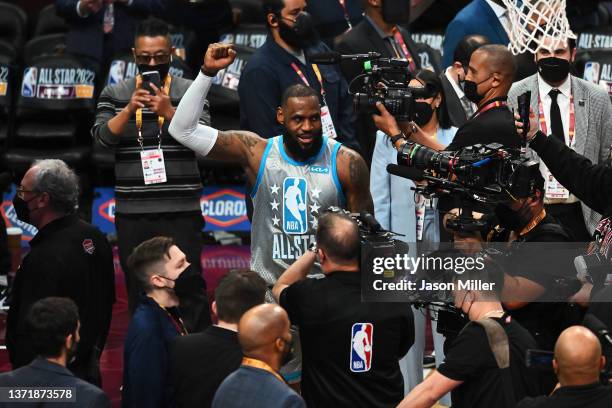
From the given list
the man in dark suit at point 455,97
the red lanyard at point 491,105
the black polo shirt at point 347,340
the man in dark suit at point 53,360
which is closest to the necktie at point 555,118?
the man in dark suit at point 455,97

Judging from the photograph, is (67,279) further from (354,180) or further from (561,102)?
(561,102)

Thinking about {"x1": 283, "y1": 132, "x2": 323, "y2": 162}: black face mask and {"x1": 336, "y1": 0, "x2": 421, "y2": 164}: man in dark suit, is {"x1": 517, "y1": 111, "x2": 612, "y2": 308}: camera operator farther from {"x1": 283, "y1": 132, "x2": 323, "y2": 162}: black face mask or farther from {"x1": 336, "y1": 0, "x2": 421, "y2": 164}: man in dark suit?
{"x1": 336, "y1": 0, "x2": 421, "y2": 164}: man in dark suit

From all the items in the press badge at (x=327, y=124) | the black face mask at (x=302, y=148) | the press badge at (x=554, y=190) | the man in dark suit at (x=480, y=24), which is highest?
the man in dark suit at (x=480, y=24)

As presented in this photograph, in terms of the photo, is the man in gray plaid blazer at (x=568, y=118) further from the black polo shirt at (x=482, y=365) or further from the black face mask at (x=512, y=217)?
the black polo shirt at (x=482, y=365)

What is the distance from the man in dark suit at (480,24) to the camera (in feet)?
26.4

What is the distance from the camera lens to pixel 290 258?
6133 mm

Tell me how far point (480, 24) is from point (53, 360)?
4.21m

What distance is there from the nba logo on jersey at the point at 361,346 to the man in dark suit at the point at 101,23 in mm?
5291

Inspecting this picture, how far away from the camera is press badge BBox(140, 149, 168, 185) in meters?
6.75

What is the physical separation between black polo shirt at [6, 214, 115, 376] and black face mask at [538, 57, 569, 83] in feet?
8.71

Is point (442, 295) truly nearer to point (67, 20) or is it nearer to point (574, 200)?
point (574, 200)

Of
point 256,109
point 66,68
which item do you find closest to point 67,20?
point 66,68

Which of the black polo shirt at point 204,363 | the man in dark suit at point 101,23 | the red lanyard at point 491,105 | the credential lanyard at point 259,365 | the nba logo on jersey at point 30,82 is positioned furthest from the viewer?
the nba logo on jersey at point 30,82

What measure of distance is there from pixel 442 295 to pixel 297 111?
1274 mm
